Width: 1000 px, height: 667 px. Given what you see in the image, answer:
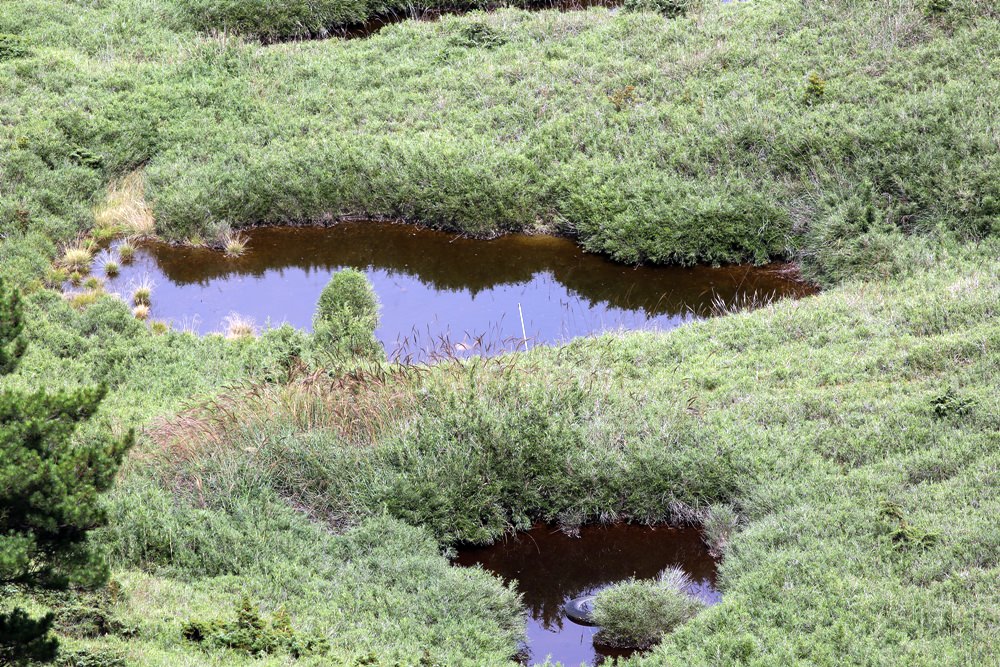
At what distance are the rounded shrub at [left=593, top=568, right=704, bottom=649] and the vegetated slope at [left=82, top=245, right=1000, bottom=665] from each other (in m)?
0.48

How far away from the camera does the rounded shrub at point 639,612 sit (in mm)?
8656

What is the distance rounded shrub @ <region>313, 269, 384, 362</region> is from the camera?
43.2 feet

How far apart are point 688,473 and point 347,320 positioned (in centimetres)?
518

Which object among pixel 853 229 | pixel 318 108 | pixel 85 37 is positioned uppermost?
pixel 85 37

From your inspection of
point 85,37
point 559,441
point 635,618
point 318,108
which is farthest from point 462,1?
point 635,618

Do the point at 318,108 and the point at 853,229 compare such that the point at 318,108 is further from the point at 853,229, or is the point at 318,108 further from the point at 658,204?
the point at 853,229

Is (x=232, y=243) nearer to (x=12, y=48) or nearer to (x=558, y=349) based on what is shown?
(x=558, y=349)

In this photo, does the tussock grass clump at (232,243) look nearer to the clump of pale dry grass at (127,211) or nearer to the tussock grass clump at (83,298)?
the clump of pale dry grass at (127,211)

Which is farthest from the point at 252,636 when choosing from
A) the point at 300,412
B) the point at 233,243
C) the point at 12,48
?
the point at 12,48

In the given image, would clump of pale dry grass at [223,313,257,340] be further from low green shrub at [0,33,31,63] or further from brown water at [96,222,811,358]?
low green shrub at [0,33,31,63]

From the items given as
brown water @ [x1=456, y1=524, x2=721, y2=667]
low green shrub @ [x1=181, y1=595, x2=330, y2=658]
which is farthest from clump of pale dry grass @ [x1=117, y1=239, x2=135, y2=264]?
low green shrub @ [x1=181, y1=595, x2=330, y2=658]

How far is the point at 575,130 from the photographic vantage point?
1828 centimetres

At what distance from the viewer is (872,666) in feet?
24.3

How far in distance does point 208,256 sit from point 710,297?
7.85m
